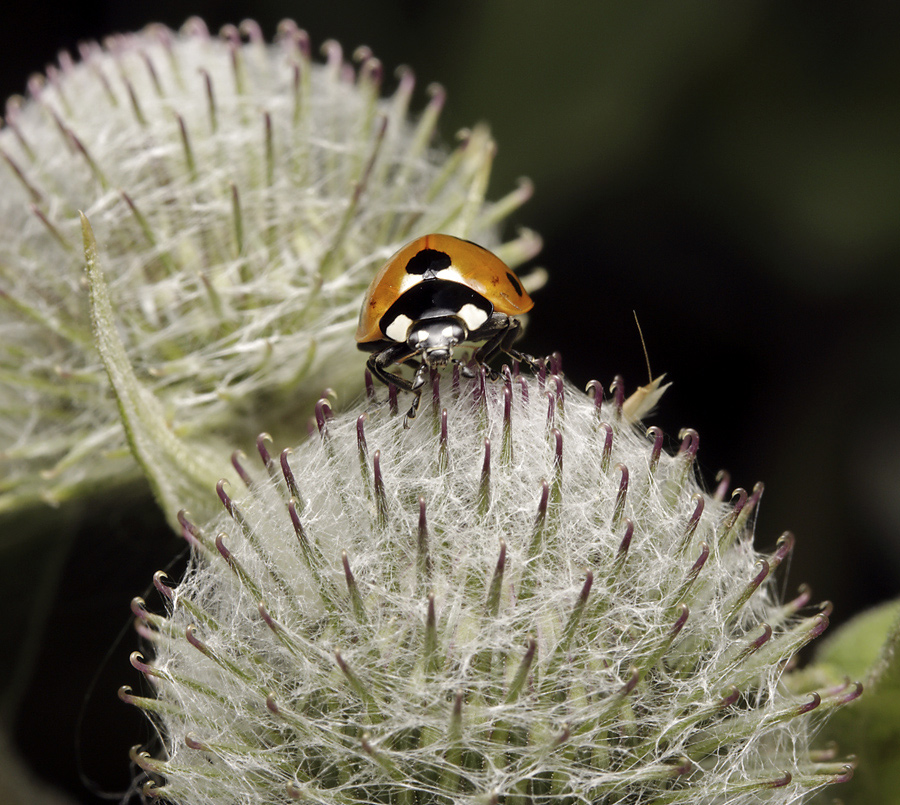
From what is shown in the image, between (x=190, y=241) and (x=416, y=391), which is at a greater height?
(x=190, y=241)

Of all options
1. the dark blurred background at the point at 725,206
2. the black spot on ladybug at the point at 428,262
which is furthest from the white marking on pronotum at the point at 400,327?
the dark blurred background at the point at 725,206

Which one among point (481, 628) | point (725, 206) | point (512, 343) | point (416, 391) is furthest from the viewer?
point (725, 206)

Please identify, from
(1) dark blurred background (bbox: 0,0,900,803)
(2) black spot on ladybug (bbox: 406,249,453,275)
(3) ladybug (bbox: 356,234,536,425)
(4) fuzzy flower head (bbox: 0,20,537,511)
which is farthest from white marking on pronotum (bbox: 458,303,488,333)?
(1) dark blurred background (bbox: 0,0,900,803)

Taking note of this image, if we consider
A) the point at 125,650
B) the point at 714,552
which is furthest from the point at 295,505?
the point at 125,650

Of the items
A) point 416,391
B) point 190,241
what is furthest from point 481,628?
point 190,241

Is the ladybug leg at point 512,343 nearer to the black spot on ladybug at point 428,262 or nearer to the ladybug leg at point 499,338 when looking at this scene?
the ladybug leg at point 499,338

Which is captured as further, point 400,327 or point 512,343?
point 512,343

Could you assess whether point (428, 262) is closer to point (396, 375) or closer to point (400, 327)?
point (400, 327)
